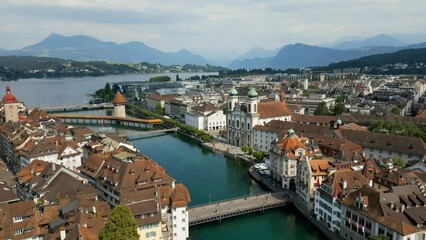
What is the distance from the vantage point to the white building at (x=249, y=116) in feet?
242

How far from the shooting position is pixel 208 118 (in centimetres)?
9506

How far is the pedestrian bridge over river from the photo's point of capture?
4169 centimetres

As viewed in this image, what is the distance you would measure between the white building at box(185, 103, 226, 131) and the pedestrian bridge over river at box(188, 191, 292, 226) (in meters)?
49.6

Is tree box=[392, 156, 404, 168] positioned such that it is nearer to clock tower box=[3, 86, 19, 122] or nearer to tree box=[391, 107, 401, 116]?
tree box=[391, 107, 401, 116]

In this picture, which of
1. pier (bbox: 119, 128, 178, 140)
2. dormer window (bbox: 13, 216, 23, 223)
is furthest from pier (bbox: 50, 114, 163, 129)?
dormer window (bbox: 13, 216, 23, 223)

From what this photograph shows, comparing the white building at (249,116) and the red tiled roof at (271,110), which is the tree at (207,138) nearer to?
the white building at (249,116)

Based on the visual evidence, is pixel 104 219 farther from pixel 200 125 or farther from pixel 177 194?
pixel 200 125

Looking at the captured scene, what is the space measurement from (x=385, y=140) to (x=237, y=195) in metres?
25.8

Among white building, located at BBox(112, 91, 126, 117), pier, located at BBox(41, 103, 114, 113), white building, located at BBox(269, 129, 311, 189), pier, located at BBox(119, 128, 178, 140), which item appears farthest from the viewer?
pier, located at BBox(41, 103, 114, 113)

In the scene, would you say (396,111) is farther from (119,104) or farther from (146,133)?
(119,104)

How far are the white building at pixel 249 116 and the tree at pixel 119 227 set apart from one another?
4987cm

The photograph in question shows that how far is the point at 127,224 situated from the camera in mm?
25375

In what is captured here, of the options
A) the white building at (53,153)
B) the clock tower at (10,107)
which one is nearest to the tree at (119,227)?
the white building at (53,153)

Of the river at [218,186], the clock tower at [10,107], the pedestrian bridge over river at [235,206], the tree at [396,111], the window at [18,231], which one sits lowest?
the river at [218,186]
